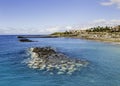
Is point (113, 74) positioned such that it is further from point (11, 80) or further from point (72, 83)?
point (11, 80)

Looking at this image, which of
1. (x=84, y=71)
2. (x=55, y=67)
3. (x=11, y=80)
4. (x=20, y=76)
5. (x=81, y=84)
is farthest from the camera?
(x=55, y=67)

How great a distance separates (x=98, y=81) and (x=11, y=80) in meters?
10.1

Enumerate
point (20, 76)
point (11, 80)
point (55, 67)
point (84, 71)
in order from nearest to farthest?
point (11, 80) < point (20, 76) < point (84, 71) < point (55, 67)

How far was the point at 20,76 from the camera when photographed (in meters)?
26.3

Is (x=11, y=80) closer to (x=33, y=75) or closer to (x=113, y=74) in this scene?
(x=33, y=75)

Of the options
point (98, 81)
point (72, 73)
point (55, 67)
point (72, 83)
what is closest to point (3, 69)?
point (55, 67)

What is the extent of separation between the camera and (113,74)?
89.2 ft

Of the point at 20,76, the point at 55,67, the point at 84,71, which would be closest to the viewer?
the point at 20,76

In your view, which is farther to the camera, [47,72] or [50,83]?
[47,72]

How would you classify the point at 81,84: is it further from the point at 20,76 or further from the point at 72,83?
the point at 20,76

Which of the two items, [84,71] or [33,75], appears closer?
[33,75]

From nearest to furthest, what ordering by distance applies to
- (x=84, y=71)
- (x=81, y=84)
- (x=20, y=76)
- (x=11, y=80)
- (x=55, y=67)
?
(x=81, y=84), (x=11, y=80), (x=20, y=76), (x=84, y=71), (x=55, y=67)

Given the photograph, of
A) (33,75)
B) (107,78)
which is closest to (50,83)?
(33,75)

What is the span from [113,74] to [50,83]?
9.18m
